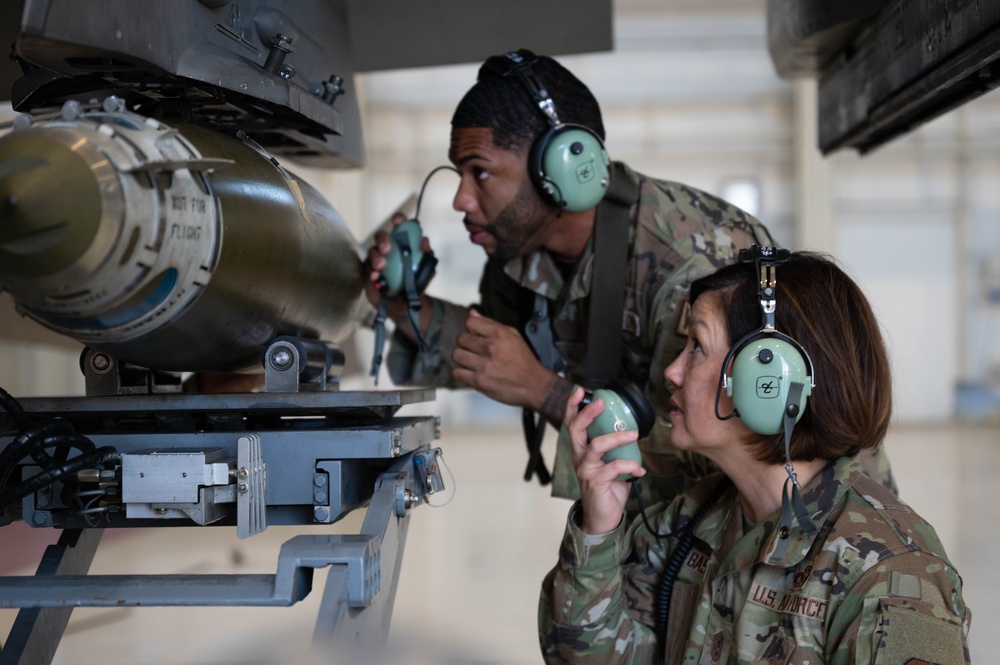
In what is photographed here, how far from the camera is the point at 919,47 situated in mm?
1688

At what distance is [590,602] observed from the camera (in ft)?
4.66

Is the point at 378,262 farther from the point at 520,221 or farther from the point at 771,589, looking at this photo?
the point at 771,589

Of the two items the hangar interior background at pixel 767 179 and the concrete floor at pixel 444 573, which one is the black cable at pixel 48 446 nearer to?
the concrete floor at pixel 444 573

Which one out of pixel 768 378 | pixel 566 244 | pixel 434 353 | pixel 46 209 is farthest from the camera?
pixel 434 353

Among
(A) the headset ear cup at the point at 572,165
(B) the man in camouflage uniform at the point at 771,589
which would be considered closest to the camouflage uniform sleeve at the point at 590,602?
(B) the man in camouflage uniform at the point at 771,589

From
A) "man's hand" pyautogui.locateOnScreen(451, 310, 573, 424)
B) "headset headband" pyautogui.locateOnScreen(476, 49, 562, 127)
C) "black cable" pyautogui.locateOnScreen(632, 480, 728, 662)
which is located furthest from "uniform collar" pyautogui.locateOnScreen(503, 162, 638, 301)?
"black cable" pyautogui.locateOnScreen(632, 480, 728, 662)

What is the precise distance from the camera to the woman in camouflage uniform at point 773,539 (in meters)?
1.13

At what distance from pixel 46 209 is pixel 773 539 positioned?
38.0 inches

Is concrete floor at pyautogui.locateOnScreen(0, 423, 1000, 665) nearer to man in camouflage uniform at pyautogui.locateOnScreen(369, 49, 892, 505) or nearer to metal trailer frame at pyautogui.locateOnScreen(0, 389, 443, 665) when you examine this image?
metal trailer frame at pyautogui.locateOnScreen(0, 389, 443, 665)

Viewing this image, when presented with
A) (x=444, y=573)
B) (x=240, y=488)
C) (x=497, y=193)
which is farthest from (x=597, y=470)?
(x=444, y=573)

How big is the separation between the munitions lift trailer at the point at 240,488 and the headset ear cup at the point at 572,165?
60cm

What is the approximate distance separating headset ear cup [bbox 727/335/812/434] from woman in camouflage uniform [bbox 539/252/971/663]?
0.04 m

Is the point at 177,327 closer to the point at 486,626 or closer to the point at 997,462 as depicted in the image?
the point at 486,626

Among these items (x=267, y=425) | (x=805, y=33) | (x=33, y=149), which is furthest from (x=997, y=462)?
(x=33, y=149)
